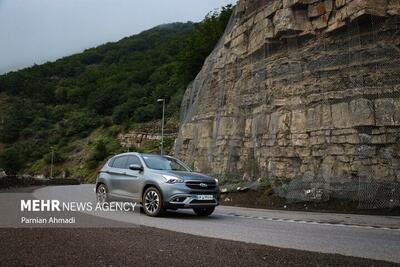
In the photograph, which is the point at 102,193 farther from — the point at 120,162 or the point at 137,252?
the point at 137,252

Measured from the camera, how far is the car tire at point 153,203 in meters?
11.9

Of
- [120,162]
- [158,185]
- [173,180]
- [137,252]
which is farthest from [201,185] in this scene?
[137,252]

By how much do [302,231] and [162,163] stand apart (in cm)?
460

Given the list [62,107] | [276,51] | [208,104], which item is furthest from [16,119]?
[276,51]

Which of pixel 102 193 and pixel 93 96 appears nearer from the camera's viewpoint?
pixel 102 193

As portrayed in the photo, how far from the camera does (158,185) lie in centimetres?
1186

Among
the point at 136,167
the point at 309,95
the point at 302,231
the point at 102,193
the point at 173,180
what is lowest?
the point at 302,231

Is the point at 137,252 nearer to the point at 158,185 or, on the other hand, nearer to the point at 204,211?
the point at 158,185

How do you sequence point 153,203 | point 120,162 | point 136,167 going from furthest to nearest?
point 120,162 < point 136,167 < point 153,203

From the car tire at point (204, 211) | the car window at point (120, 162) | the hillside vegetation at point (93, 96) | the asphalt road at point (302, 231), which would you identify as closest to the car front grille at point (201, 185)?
the asphalt road at point (302, 231)

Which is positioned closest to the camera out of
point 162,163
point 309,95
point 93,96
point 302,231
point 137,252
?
point 137,252

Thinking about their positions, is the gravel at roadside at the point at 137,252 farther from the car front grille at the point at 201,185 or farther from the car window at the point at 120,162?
the car window at the point at 120,162

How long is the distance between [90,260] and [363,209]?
490 inches

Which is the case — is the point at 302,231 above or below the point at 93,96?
below
